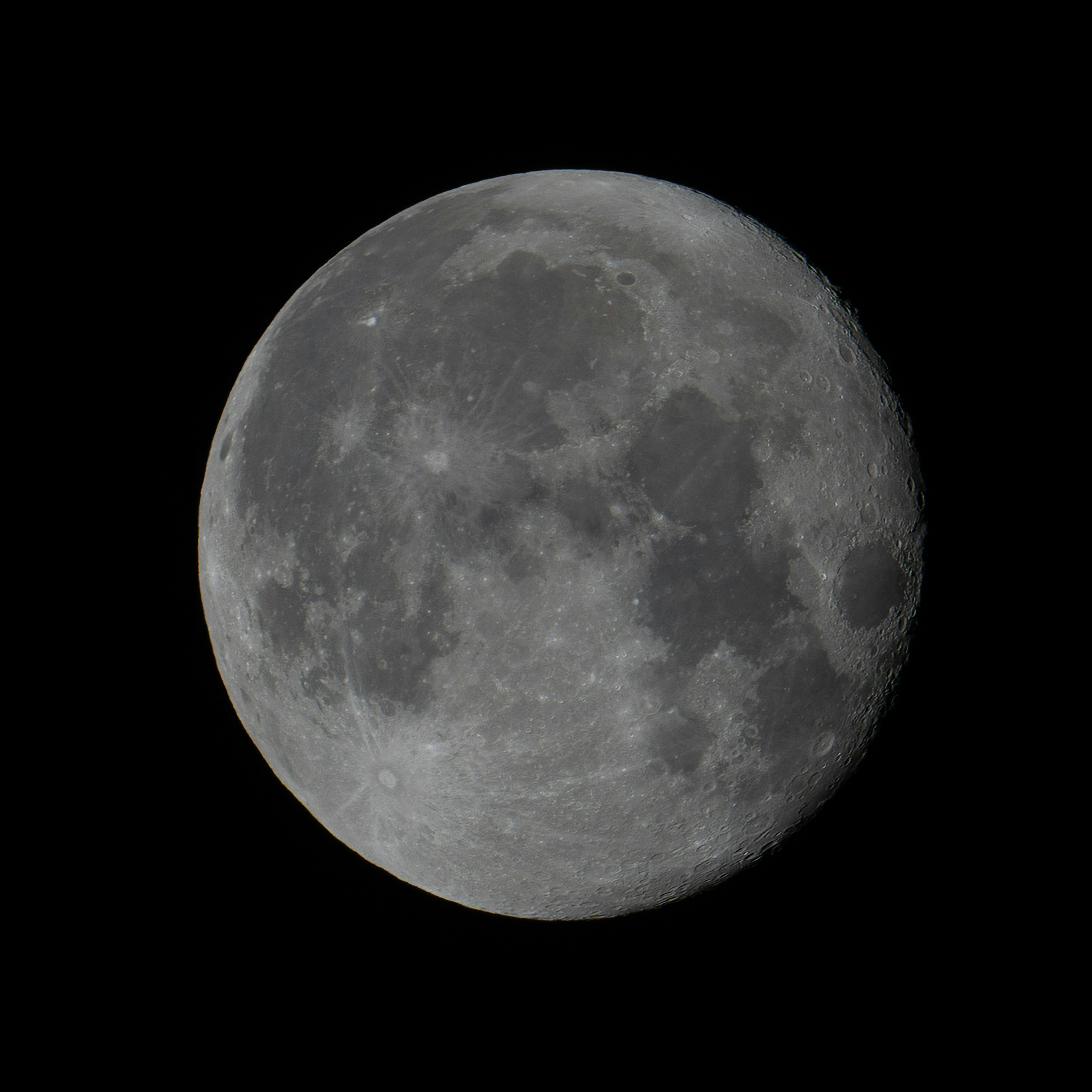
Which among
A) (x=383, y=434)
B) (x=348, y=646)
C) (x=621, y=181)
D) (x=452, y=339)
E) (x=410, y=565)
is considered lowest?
(x=348, y=646)

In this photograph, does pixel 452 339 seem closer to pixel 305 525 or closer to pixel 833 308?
pixel 305 525

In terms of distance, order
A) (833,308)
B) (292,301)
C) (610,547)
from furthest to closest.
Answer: (292,301), (833,308), (610,547)

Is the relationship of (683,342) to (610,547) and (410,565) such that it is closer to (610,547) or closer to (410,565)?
(610,547)

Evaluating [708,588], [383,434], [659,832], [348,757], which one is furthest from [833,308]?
[348,757]

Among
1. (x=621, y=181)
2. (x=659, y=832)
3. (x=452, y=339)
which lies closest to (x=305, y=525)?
(x=452, y=339)

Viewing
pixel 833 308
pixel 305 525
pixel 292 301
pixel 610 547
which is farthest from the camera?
pixel 292 301

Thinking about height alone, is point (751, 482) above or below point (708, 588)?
above

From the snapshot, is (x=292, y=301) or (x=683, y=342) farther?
(x=292, y=301)
